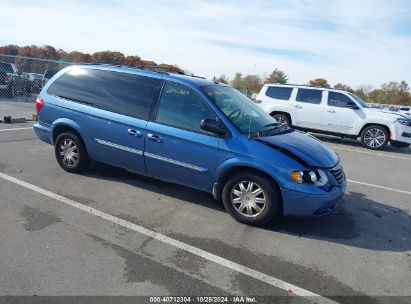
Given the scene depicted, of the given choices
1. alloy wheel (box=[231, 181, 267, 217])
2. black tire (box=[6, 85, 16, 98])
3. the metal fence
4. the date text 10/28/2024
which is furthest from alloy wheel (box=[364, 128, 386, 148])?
black tire (box=[6, 85, 16, 98])

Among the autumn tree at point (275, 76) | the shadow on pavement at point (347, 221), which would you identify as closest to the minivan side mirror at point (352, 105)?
the shadow on pavement at point (347, 221)

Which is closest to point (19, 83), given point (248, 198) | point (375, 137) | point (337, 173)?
point (375, 137)

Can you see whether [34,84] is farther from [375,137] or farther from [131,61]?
[375,137]

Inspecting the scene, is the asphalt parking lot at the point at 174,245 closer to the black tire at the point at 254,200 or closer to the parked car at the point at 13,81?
the black tire at the point at 254,200

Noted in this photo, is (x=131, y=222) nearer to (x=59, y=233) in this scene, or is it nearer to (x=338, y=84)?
(x=59, y=233)

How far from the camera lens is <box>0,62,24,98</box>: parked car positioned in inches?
611

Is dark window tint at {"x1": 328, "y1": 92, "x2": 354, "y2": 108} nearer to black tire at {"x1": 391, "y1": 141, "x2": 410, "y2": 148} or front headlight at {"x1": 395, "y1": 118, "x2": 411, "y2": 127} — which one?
front headlight at {"x1": 395, "y1": 118, "x2": 411, "y2": 127}

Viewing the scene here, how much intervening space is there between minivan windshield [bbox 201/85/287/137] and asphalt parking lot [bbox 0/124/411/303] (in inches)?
47.7

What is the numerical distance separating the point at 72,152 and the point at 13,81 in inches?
511

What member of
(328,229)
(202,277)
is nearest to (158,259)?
(202,277)

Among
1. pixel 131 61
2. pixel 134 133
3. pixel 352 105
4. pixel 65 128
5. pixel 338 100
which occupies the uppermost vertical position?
pixel 131 61

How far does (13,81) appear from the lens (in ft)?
55.1

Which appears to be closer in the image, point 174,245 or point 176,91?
point 174,245

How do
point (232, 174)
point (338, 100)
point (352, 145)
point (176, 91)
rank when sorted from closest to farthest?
point (232, 174), point (176, 91), point (338, 100), point (352, 145)
